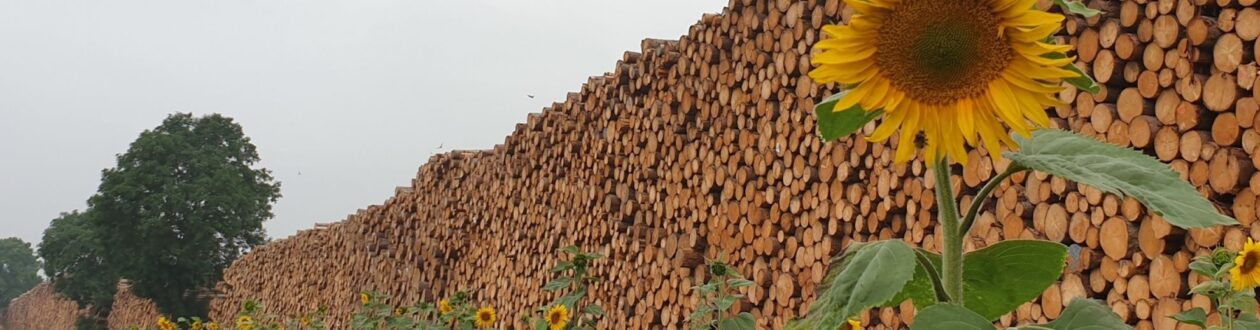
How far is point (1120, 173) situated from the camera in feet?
3.20

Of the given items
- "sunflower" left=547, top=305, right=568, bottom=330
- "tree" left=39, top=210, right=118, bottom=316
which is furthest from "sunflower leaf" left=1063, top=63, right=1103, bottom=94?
"tree" left=39, top=210, right=118, bottom=316

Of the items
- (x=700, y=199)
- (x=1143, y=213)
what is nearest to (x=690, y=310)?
(x=700, y=199)

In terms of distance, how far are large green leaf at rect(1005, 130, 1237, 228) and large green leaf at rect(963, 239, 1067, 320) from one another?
0.11 metres

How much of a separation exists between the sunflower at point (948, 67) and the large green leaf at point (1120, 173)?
0.13 ft

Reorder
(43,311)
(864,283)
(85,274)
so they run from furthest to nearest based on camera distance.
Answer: (43,311), (85,274), (864,283)

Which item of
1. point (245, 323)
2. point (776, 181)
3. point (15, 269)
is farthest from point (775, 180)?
point (15, 269)

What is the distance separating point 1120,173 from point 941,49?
0.54 feet

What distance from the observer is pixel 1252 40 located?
8.42ft

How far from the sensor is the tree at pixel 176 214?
21.6m

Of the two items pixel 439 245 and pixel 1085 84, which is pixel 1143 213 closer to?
pixel 1085 84

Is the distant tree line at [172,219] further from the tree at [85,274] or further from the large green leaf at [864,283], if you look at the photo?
the large green leaf at [864,283]

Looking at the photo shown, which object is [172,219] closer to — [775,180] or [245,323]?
[245,323]

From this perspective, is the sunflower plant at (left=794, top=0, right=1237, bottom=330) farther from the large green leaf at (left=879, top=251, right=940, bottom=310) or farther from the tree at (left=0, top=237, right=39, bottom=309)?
the tree at (left=0, top=237, right=39, bottom=309)

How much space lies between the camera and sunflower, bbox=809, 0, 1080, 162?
98 centimetres
